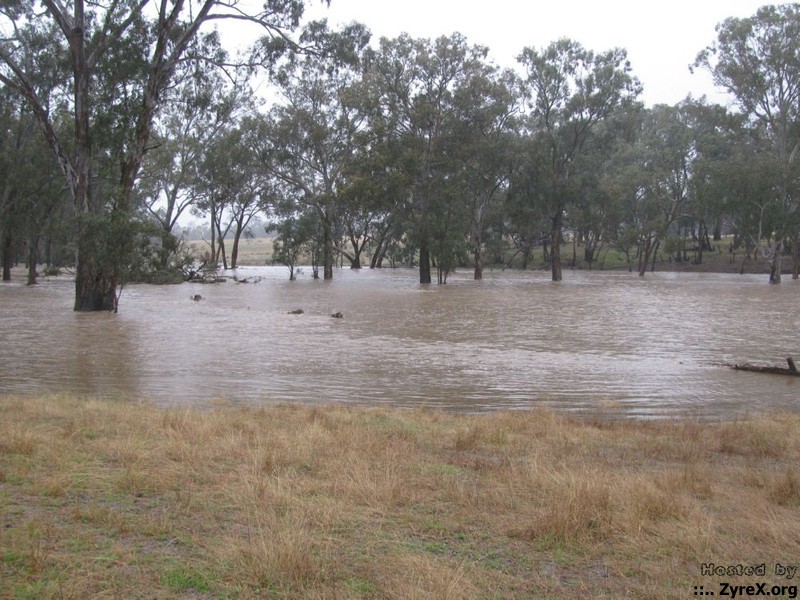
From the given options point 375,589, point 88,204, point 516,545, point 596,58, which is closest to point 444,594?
point 375,589

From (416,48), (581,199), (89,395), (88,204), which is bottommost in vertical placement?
(89,395)

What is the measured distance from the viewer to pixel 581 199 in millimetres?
51906

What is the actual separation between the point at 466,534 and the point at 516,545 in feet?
1.00

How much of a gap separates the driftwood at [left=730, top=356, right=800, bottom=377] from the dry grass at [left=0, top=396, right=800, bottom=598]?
536 cm

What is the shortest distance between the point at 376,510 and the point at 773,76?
53985 mm

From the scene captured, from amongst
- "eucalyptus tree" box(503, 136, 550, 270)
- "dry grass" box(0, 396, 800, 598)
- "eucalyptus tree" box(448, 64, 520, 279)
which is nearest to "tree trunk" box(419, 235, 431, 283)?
"eucalyptus tree" box(448, 64, 520, 279)

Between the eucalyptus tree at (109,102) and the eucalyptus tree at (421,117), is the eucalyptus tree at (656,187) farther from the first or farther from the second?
the eucalyptus tree at (109,102)

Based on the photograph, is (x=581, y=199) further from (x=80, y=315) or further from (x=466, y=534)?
(x=466, y=534)

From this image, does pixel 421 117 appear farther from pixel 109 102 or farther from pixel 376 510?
pixel 376 510

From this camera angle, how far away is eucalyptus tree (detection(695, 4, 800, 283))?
4656 cm

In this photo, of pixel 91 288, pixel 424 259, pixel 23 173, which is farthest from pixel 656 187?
pixel 91 288

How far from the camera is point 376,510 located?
429cm

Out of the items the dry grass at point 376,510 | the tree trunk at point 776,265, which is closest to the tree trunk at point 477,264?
the tree trunk at point 776,265

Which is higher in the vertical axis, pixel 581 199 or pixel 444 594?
pixel 581 199
